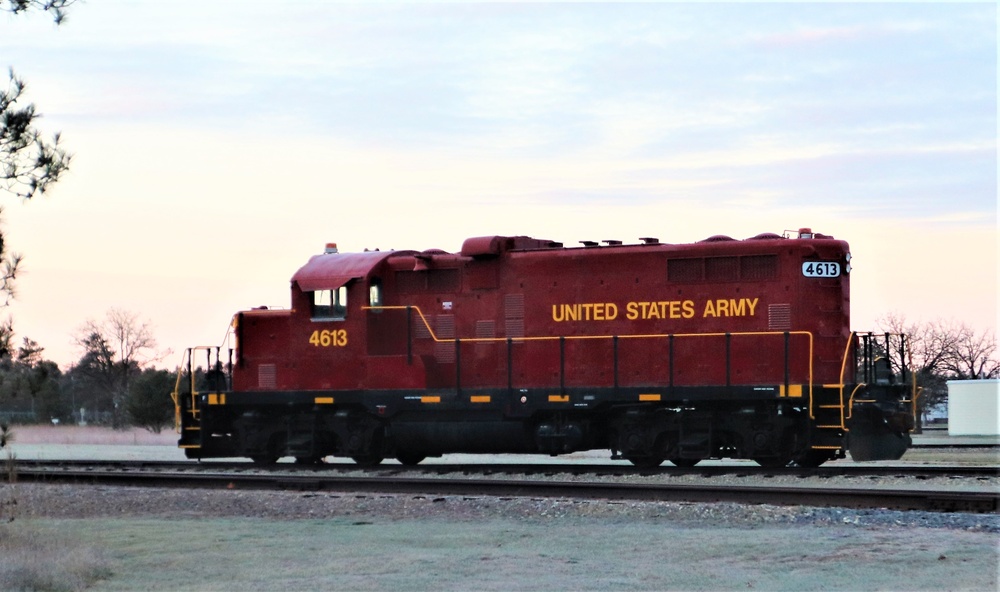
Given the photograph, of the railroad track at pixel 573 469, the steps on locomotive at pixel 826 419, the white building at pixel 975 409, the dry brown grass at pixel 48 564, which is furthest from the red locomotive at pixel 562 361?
the white building at pixel 975 409

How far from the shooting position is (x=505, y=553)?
11.0 metres

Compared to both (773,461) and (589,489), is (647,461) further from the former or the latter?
(589,489)

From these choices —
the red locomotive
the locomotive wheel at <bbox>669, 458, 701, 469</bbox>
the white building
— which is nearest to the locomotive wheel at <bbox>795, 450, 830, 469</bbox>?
the red locomotive

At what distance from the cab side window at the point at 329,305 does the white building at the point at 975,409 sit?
34.0 metres

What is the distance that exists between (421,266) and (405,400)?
8.01 ft

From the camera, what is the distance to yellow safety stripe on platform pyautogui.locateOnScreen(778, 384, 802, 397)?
18.8 metres

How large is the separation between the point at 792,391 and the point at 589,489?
16.1ft

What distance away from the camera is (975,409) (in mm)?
48469

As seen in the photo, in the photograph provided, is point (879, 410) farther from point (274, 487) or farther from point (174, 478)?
point (174, 478)

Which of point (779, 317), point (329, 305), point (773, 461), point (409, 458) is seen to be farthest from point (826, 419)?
point (329, 305)

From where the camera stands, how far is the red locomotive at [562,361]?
19.3m

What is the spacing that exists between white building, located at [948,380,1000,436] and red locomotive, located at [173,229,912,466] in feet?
101

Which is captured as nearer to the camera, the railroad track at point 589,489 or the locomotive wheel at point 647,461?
the railroad track at point 589,489

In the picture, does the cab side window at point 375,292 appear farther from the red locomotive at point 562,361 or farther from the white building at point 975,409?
the white building at point 975,409
